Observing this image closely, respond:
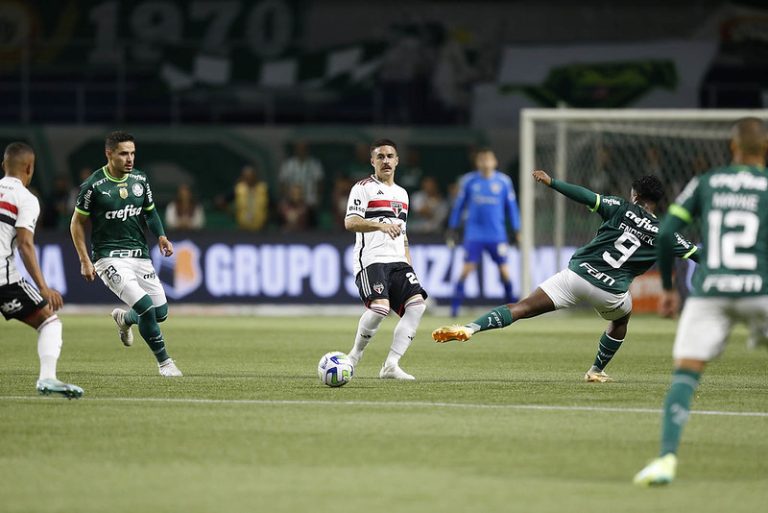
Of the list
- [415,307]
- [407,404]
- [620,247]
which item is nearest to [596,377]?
[620,247]

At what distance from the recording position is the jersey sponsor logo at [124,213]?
39.8 ft

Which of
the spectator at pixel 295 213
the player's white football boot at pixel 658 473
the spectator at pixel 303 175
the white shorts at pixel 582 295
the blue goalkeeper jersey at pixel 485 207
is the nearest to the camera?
the player's white football boot at pixel 658 473

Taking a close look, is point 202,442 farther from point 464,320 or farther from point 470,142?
point 470,142

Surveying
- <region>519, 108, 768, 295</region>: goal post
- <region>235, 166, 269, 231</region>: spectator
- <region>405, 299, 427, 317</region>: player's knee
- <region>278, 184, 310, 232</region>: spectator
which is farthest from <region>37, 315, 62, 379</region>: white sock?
<region>235, 166, 269, 231</region>: spectator

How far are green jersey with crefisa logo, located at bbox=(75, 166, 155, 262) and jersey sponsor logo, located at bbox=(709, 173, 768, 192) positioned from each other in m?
6.38

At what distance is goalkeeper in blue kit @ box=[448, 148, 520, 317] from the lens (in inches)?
824

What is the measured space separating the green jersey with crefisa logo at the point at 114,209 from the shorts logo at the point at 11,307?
2.58 metres

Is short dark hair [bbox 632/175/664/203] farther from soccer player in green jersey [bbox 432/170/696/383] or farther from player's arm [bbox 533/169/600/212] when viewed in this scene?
player's arm [bbox 533/169/600/212]

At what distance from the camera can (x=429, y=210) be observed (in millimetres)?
24844

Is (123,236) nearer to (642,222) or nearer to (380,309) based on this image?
(380,309)

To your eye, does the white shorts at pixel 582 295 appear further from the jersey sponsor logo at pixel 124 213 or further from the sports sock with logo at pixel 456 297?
the sports sock with logo at pixel 456 297

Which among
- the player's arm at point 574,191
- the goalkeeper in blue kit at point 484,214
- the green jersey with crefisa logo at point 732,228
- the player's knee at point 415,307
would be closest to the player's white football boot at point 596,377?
the player's arm at point 574,191

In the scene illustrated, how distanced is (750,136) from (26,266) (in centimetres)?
504

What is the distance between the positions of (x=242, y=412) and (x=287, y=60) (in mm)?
21856
